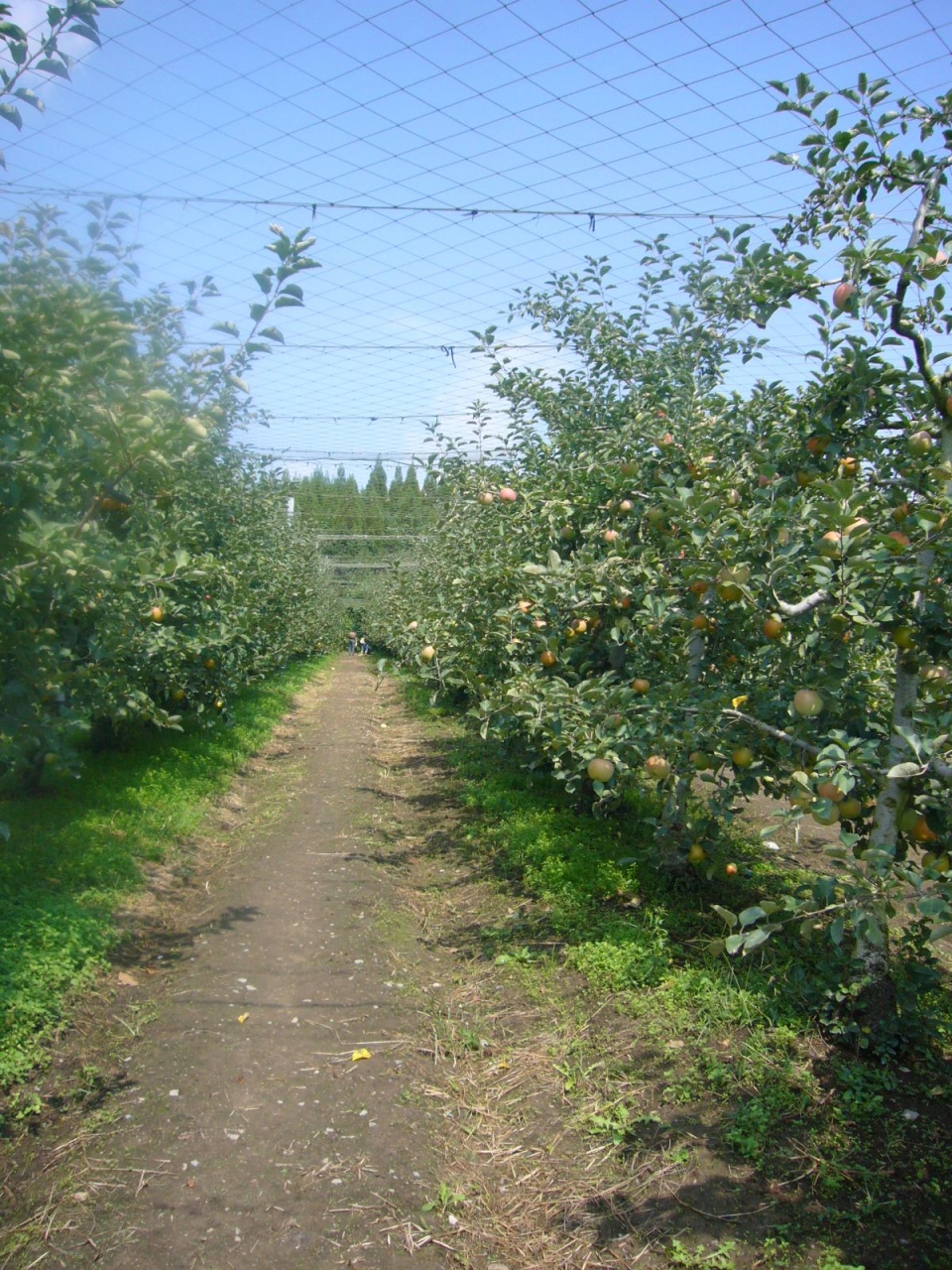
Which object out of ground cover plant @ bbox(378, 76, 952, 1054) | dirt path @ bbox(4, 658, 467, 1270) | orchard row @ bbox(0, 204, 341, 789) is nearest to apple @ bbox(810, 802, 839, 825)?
ground cover plant @ bbox(378, 76, 952, 1054)

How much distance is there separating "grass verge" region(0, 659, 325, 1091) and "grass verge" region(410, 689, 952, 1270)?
70.2 inches

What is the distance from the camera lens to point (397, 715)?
16188 millimetres

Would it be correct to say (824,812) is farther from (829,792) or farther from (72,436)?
(72,436)

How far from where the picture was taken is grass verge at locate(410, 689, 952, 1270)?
2.65 m

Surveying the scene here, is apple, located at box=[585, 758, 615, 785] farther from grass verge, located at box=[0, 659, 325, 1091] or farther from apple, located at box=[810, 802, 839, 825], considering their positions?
grass verge, located at box=[0, 659, 325, 1091]

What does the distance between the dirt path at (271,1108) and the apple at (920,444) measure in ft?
9.66

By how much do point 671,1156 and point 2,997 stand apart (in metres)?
2.61

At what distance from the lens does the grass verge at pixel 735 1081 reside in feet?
8.70

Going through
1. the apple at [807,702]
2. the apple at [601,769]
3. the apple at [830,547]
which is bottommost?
the apple at [601,769]

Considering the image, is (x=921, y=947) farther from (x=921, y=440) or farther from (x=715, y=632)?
(x=921, y=440)

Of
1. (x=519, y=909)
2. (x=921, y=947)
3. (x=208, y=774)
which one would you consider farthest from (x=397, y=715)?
(x=921, y=947)

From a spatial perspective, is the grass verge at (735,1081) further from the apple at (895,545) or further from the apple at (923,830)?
the apple at (895,545)

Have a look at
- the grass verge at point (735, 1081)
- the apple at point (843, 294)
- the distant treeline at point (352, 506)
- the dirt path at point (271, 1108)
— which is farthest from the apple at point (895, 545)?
the distant treeline at point (352, 506)

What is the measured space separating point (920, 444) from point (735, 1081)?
2.36 m
